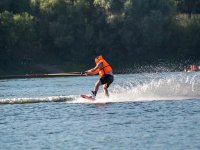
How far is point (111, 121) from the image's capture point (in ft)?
68.2

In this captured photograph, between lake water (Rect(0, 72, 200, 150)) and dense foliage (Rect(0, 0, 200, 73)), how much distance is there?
110ft

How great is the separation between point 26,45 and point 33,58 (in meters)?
2.25

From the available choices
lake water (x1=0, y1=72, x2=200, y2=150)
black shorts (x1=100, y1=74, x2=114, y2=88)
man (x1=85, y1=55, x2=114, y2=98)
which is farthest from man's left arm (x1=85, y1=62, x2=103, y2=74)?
lake water (x1=0, y1=72, x2=200, y2=150)

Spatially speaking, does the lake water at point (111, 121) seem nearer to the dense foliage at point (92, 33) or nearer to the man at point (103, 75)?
the man at point (103, 75)

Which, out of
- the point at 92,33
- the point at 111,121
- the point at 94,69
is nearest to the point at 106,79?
the point at 94,69

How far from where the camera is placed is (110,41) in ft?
208

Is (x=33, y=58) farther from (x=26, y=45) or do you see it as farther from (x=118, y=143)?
(x=118, y=143)

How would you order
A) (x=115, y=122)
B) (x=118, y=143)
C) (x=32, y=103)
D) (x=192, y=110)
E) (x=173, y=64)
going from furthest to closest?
(x=173, y=64) < (x=32, y=103) < (x=192, y=110) < (x=115, y=122) < (x=118, y=143)

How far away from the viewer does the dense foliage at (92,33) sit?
2413 inches

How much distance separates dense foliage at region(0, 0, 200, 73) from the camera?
201 feet

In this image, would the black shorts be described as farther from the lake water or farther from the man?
the lake water

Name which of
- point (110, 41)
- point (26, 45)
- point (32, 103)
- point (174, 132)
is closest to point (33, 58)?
point (26, 45)

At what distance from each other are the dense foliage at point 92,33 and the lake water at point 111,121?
1324 inches

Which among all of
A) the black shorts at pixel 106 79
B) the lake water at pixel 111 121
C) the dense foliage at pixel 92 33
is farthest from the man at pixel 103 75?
the dense foliage at pixel 92 33
